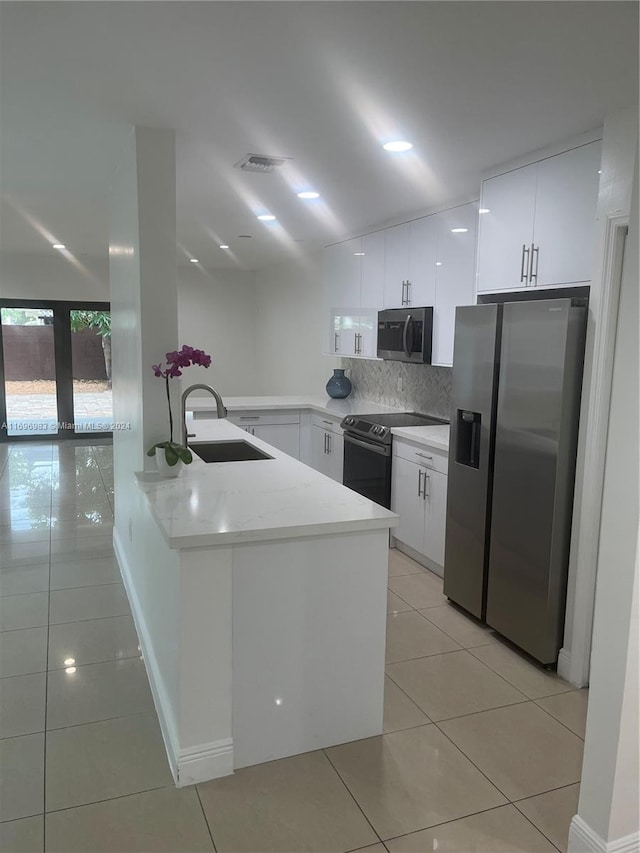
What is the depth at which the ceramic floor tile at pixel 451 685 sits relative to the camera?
9.11 ft

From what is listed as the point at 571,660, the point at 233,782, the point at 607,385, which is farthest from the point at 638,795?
the point at 607,385

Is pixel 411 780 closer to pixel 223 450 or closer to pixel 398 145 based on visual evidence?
pixel 223 450

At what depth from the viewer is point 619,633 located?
182 centimetres

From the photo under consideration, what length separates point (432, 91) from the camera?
2.37m

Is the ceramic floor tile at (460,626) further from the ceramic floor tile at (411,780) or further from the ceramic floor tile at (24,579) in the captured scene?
the ceramic floor tile at (24,579)

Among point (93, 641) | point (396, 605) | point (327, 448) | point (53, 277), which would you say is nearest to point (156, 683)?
point (93, 641)

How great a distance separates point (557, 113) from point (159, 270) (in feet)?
6.06

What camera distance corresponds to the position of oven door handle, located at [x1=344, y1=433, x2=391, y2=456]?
15.0ft

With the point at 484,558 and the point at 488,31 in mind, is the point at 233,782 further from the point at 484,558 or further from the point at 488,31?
the point at 488,31

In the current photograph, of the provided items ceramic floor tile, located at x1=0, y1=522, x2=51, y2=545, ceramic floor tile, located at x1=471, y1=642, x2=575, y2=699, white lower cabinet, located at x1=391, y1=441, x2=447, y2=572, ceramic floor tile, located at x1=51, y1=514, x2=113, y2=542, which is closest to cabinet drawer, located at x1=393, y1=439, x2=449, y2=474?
white lower cabinet, located at x1=391, y1=441, x2=447, y2=572

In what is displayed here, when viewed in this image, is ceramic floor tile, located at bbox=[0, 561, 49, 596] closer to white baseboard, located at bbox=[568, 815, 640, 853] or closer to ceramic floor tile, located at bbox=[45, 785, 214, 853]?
ceramic floor tile, located at bbox=[45, 785, 214, 853]

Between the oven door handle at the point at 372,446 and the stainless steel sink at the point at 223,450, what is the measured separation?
3.63 ft

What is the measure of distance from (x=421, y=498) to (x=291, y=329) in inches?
161

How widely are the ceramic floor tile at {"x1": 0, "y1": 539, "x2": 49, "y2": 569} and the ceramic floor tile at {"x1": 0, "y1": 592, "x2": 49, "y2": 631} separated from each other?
576 mm
